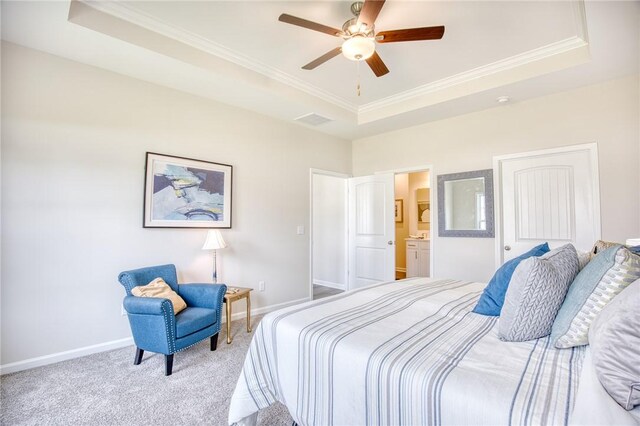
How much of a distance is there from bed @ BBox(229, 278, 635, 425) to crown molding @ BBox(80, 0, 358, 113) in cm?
255

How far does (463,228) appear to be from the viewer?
13.1 feet

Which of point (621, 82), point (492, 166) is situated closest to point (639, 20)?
point (621, 82)

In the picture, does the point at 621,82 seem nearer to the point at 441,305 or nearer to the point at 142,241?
the point at 441,305

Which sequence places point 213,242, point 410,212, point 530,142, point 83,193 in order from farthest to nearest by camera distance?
point 410,212
point 530,142
point 213,242
point 83,193

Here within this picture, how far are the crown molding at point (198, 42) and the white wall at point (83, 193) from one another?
26.3 inches

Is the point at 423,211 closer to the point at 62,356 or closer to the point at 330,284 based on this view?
the point at 330,284

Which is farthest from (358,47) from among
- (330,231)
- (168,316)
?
(330,231)

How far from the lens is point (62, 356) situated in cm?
256

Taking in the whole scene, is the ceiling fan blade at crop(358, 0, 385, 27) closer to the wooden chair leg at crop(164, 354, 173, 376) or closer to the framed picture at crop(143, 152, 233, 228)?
the framed picture at crop(143, 152, 233, 228)

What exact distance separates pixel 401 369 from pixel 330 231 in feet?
15.1

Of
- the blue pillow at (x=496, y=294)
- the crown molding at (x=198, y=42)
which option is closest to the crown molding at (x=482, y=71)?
the crown molding at (x=198, y=42)

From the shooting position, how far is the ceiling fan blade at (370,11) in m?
1.90

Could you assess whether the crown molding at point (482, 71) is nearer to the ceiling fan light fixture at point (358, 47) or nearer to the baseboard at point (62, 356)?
the ceiling fan light fixture at point (358, 47)

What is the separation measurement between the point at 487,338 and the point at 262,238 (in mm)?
3114
